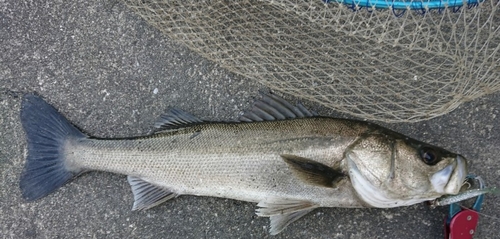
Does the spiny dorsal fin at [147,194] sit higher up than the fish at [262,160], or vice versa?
the fish at [262,160]

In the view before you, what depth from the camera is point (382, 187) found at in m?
2.49

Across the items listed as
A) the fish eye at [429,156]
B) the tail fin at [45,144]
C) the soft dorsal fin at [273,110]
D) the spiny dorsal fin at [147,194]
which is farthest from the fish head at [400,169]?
the tail fin at [45,144]

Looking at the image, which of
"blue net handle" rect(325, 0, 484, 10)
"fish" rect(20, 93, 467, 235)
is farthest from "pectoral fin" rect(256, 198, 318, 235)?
"blue net handle" rect(325, 0, 484, 10)

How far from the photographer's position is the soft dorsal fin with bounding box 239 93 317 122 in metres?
2.73

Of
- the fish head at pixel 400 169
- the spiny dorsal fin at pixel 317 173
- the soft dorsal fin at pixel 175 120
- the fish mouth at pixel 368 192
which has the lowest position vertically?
the soft dorsal fin at pixel 175 120

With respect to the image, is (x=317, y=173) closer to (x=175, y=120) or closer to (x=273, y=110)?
(x=273, y=110)

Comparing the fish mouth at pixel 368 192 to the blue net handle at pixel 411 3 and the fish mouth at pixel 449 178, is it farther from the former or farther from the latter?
the blue net handle at pixel 411 3

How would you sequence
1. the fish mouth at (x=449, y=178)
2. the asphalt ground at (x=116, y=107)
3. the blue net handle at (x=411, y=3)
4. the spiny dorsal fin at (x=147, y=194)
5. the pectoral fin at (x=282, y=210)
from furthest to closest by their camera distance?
the asphalt ground at (x=116, y=107) → the spiny dorsal fin at (x=147, y=194) → the pectoral fin at (x=282, y=210) → the fish mouth at (x=449, y=178) → the blue net handle at (x=411, y=3)

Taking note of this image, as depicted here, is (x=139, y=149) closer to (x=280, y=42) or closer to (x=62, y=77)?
(x=62, y=77)

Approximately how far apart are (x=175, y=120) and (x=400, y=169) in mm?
1362

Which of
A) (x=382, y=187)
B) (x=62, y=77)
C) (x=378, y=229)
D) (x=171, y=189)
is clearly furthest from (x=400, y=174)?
(x=62, y=77)

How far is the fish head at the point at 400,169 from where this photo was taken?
245cm

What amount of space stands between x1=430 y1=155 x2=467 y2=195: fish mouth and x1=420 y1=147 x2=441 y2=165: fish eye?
0.20 ft

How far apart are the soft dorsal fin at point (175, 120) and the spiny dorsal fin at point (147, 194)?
36cm
